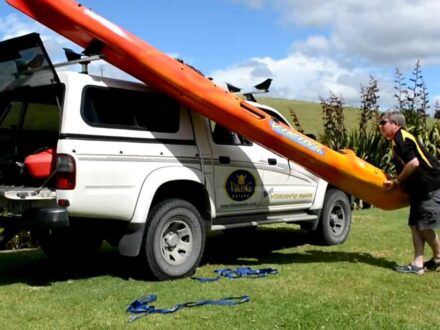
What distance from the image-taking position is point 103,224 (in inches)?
255

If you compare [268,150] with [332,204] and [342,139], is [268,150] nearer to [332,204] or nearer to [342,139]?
[332,204]

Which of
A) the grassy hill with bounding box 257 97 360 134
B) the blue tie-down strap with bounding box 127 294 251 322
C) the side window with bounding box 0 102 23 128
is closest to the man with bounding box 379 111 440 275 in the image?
the blue tie-down strap with bounding box 127 294 251 322

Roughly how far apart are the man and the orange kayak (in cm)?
43

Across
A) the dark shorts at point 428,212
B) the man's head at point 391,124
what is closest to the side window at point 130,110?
the man's head at point 391,124

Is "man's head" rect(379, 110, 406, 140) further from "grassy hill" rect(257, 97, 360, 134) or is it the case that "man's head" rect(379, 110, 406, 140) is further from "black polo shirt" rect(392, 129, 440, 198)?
"grassy hill" rect(257, 97, 360, 134)

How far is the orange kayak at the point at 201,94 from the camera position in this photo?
6.40 metres

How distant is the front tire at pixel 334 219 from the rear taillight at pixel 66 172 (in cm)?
454

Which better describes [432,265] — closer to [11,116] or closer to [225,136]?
[225,136]

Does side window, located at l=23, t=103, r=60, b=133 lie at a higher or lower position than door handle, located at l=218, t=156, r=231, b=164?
higher

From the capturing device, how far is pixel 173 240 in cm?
672

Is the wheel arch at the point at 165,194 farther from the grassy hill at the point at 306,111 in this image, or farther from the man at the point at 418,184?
the grassy hill at the point at 306,111

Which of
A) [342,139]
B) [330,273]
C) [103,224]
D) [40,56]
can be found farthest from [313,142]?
[342,139]

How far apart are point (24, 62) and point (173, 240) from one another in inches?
96.9

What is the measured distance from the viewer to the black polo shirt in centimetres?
695
